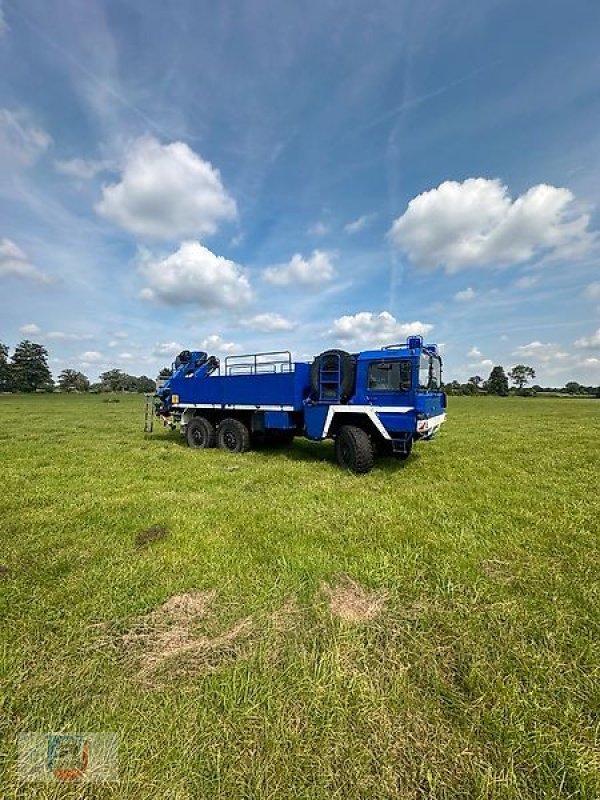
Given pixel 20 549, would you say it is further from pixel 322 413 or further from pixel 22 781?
pixel 322 413

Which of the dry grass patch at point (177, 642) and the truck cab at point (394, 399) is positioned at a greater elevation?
the truck cab at point (394, 399)

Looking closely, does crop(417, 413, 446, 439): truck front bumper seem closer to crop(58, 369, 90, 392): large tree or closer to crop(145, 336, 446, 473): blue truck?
crop(145, 336, 446, 473): blue truck

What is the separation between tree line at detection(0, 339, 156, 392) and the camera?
112m

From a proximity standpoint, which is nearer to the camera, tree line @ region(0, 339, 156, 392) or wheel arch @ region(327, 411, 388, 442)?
wheel arch @ region(327, 411, 388, 442)

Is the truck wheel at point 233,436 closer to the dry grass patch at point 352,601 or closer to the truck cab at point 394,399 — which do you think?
the truck cab at point 394,399

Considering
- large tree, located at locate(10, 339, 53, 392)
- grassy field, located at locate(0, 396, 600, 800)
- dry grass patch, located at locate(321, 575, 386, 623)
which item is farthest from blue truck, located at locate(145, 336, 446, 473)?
large tree, located at locate(10, 339, 53, 392)

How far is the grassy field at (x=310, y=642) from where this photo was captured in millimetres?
2230

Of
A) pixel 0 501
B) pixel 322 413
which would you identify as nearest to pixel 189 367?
pixel 322 413

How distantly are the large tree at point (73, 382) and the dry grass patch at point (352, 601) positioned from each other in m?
139

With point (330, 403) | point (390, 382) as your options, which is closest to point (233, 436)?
point (330, 403)

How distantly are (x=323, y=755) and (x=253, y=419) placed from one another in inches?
364

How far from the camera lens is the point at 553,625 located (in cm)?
338

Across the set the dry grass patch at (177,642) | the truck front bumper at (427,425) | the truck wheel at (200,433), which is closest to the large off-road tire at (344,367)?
the truck front bumper at (427,425)

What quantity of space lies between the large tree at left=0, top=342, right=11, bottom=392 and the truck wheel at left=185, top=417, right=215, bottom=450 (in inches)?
4948
